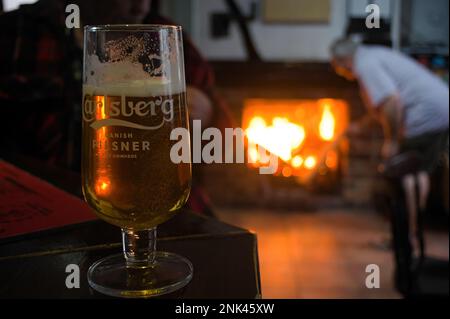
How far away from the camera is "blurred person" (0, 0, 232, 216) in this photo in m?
1.26

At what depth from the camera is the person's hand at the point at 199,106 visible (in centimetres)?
117

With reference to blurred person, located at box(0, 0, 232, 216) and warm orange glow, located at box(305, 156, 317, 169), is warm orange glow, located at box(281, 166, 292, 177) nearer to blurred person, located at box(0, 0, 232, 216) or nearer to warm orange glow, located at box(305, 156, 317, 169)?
warm orange glow, located at box(305, 156, 317, 169)

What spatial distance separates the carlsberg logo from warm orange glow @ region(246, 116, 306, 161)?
3115 millimetres

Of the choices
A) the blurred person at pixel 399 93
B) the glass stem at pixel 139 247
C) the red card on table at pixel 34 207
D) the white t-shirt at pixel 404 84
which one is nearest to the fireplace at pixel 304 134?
the blurred person at pixel 399 93

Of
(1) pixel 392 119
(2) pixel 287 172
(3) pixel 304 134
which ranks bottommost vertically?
(2) pixel 287 172

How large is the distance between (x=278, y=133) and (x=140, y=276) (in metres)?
3.19

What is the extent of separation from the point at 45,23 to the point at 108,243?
2.98ft

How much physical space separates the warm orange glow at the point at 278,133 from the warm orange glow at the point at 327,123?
126 millimetres

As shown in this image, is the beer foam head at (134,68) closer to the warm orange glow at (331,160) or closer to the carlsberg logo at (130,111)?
the carlsberg logo at (130,111)

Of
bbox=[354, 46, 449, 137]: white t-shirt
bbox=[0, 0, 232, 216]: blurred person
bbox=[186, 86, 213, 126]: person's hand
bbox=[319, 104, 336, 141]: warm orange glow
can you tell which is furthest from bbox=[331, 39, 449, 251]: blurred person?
bbox=[0, 0, 232, 216]: blurred person

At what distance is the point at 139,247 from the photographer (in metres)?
0.53

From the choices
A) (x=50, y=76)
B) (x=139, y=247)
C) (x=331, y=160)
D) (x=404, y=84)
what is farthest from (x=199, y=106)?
(x=331, y=160)

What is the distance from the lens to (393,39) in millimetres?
3482

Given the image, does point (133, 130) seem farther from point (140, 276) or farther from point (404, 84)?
point (404, 84)
